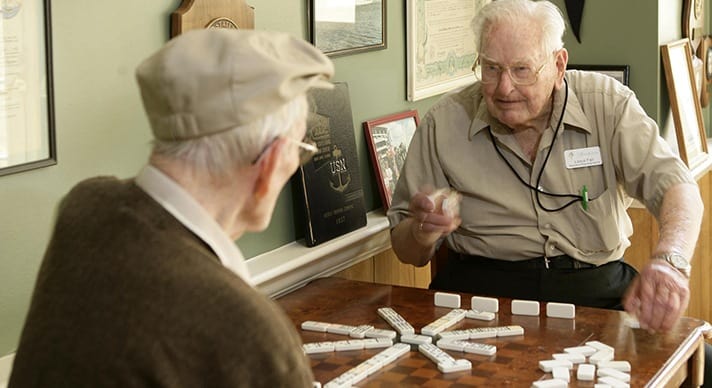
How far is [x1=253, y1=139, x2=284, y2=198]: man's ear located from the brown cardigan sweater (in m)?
0.13

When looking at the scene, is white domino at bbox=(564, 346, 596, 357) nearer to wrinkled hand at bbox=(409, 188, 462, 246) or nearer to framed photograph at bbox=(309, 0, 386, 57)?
wrinkled hand at bbox=(409, 188, 462, 246)

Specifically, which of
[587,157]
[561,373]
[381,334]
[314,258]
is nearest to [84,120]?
[381,334]

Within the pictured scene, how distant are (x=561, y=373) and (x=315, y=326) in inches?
25.7

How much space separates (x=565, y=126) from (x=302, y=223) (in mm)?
847

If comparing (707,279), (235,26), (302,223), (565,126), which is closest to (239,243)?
(302,223)

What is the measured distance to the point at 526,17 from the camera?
2.98 metres

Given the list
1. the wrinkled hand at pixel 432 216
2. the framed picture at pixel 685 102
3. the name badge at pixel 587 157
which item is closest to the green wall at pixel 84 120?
the wrinkled hand at pixel 432 216

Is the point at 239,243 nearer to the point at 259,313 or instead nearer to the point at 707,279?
the point at 259,313

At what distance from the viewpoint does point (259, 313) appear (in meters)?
1.27

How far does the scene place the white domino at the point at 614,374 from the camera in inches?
83.4

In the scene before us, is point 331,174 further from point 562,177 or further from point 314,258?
point 562,177

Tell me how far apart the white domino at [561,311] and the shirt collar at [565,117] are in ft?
2.24

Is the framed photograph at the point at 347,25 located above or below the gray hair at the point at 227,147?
above

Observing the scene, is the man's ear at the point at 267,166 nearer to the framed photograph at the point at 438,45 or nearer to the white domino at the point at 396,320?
the white domino at the point at 396,320
